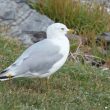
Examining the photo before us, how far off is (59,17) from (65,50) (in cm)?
Result: 425

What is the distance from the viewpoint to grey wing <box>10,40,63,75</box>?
6.57 metres

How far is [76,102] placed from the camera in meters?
6.41

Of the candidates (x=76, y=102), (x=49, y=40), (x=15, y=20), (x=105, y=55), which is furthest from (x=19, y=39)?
(x=76, y=102)

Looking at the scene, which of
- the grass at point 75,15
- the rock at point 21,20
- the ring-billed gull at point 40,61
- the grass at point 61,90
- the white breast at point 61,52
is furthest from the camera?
the grass at point 75,15

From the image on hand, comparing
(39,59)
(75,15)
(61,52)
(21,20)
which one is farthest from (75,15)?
(39,59)

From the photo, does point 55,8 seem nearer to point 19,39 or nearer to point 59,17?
point 59,17

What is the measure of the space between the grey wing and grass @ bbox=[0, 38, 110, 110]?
26 cm

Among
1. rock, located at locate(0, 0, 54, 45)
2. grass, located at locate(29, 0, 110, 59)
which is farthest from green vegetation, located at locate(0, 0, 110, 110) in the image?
grass, located at locate(29, 0, 110, 59)

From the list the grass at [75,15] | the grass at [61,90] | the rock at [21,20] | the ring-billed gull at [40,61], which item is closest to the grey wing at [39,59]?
the ring-billed gull at [40,61]

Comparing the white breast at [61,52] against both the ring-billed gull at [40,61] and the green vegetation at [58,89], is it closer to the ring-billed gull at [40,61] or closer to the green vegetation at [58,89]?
the ring-billed gull at [40,61]

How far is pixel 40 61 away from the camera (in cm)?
668

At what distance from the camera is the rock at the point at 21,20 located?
976 centimetres

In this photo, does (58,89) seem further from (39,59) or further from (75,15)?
(75,15)

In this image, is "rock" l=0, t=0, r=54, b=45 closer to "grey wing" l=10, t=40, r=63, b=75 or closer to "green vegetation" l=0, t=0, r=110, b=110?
"green vegetation" l=0, t=0, r=110, b=110
